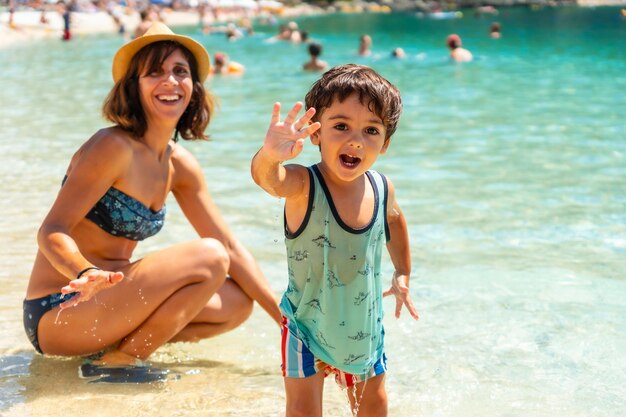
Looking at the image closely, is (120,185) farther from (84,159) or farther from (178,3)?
(178,3)

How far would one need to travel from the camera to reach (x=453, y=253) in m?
5.80

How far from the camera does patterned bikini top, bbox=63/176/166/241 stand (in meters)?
3.65

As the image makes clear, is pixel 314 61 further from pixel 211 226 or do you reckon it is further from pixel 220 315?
pixel 220 315

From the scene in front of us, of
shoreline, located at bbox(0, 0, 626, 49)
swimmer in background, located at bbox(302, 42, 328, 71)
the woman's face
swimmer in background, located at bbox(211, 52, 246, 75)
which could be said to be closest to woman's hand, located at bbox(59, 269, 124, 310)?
the woman's face

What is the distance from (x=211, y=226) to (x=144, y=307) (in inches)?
25.1

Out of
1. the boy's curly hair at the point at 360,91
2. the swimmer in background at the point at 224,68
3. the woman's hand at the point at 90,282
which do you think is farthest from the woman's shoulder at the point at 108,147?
the swimmer in background at the point at 224,68

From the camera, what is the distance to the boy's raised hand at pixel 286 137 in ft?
8.29

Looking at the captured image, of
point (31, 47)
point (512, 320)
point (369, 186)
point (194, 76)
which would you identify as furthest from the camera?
point (31, 47)

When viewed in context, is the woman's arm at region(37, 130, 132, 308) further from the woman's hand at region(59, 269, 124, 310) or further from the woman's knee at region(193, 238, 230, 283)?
the woman's knee at region(193, 238, 230, 283)

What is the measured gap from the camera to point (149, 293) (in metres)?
3.63

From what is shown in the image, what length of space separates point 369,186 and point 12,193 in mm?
5178

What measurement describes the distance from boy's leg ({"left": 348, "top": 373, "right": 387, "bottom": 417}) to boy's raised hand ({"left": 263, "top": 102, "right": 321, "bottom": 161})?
936mm

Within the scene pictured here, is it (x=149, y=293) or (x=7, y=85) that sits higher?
(x=149, y=293)

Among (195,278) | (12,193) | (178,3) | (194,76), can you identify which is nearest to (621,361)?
(195,278)
